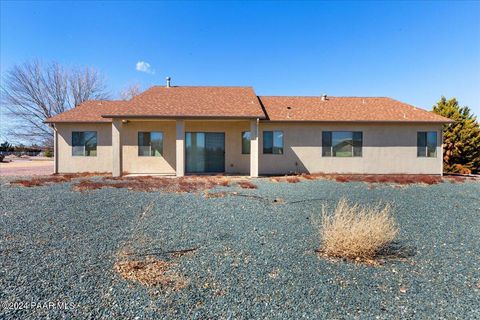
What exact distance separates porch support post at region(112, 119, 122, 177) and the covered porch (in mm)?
1610

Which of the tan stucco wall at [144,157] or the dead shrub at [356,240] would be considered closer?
the dead shrub at [356,240]

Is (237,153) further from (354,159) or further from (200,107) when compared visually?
(354,159)

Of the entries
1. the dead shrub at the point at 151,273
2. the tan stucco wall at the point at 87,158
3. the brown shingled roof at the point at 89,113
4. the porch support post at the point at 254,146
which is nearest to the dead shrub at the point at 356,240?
the dead shrub at the point at 151,273

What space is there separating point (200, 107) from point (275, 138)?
4329 millimetres

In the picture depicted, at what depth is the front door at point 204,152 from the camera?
46.2 feet

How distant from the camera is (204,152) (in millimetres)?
14188

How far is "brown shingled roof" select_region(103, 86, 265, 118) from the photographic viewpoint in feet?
39.7

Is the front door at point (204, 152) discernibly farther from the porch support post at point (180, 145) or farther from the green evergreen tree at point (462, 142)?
the green evergreen tree at point (462, 142)

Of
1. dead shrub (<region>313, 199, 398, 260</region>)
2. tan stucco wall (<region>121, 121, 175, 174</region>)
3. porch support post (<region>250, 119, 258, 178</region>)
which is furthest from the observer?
tan stucco wall (<region>121, 121, 175, 174</region>)

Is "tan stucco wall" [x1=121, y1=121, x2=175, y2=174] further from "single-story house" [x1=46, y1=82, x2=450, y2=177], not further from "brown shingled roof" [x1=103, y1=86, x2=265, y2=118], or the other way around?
"brown shingled roof" [x1=103, y1=86, x2=265, y2=118]

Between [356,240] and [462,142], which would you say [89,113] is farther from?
[462,142]

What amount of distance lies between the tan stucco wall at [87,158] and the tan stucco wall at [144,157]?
103cm

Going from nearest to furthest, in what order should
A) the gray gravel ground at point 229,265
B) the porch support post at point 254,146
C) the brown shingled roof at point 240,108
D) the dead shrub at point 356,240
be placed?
1. the gray gravel ground at point 229,265
2. the dead shrub at point 356,240
3. the porch support post at point 254,146
4. the brown shingled roof at point 240,108

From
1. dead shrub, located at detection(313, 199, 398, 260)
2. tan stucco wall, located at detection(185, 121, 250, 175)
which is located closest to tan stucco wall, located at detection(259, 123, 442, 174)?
tan stucco wall, located at detection(185, 121, 250, 175)
